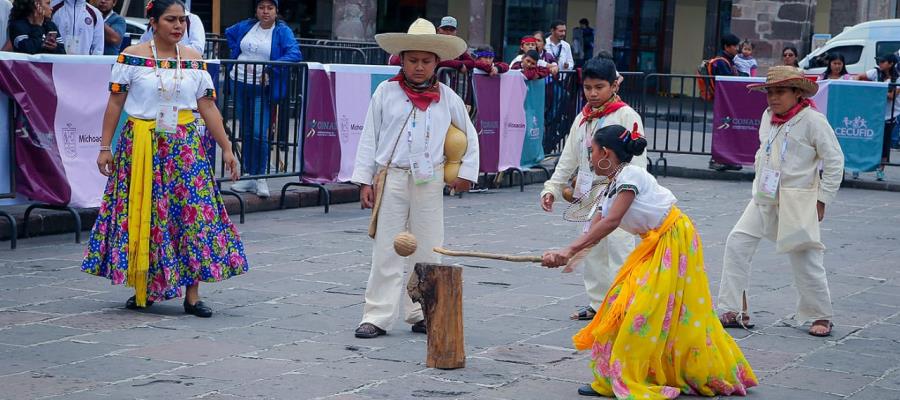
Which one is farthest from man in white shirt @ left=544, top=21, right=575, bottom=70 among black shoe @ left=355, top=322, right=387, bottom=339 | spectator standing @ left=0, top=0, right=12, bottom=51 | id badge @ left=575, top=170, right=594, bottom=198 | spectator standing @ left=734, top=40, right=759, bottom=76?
black shoe @ left=355, top=322, right=387, bottom=339

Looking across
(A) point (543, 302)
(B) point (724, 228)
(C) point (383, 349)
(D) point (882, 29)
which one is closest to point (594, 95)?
(A) point (543, 302)

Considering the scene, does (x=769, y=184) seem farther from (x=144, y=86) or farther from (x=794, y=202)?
(x=144, y=86)

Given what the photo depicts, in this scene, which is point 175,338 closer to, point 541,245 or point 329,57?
point 541,245

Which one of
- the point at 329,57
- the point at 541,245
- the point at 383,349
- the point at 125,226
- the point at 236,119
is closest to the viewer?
the point at 383,349

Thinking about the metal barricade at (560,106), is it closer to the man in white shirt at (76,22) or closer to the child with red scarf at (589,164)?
the man in white shirt at (76,22)

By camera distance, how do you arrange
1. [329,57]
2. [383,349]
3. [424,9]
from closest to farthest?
[383,349] → [329,57] → [424,9]

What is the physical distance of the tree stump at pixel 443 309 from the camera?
237 inches

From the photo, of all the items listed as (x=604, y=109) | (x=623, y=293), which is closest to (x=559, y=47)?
(x=604, y=109)

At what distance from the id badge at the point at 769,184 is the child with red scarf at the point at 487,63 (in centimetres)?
616

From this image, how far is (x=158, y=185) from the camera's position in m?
7.10

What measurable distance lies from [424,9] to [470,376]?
89.2 feet

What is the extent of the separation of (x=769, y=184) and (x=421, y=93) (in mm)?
2038

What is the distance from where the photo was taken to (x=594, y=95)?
24.3 feet

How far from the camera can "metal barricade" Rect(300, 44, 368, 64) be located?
16344 millimetres
